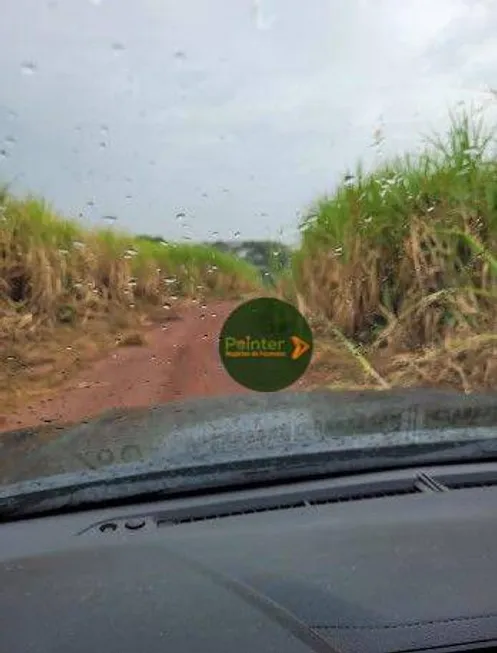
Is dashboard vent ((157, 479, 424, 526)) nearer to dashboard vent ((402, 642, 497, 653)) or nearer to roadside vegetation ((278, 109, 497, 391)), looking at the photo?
dashboard vent ((402, 642, 497, 653))

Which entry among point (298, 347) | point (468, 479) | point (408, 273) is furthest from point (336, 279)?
point (468, 479)

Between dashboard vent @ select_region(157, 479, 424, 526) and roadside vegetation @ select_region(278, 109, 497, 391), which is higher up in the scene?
roadside vegetation @ select_region(278, 109, 497, 391)

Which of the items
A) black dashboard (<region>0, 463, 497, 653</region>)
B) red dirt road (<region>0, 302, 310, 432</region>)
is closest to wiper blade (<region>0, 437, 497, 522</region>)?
black dashboard (<region>0, 463, 497, 653</region>)

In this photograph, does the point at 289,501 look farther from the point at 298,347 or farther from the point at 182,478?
the point at 298,347

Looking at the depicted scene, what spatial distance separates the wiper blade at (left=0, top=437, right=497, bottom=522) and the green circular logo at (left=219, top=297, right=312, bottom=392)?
1.62 m

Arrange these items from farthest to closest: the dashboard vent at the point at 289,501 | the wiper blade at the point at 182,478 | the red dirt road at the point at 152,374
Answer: the red dirt road at the point at 152,374 < the wiper blade at the point at 182,478 < the dashboard vent at the point at 289,501

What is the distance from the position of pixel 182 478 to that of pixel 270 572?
70cm

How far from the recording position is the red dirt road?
521cm

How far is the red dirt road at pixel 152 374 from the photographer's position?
5.21 metres

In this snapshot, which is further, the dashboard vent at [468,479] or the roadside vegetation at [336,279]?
the roadside vegetation at [336,279]

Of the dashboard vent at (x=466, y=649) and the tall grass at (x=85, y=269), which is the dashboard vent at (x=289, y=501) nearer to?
the dashboard vent at (x=466, y=649)

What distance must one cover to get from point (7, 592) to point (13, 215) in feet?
12.5

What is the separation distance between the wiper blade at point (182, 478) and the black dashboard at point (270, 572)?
3 cm

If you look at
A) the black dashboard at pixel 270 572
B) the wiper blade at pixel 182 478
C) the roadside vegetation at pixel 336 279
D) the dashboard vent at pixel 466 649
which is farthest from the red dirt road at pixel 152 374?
the dashboard vent at pixel 466 649
